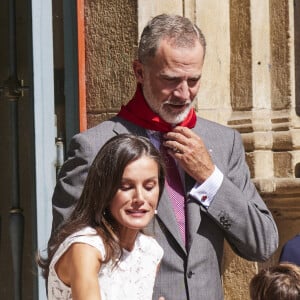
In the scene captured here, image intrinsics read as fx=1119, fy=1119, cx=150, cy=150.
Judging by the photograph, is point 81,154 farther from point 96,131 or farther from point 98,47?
point 98,47

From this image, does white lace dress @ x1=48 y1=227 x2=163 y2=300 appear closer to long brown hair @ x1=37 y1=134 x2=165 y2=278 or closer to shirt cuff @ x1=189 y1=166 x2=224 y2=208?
long brown hair @ x1=37 y1=134 x2=165 y2=278

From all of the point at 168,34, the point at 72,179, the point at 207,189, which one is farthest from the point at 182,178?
the point at 168,34

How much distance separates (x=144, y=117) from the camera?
11.9 ft

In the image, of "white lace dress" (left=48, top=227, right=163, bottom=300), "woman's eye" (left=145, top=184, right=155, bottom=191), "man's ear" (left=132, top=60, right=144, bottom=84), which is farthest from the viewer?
"man's ear" (left=132, top=60, right=144, bottom=84)

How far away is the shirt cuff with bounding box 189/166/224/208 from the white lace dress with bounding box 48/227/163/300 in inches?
15.6

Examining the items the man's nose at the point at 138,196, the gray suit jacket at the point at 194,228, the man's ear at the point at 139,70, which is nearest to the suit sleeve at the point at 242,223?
the gray suit jacket at the point at 194,228

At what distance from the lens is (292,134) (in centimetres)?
549

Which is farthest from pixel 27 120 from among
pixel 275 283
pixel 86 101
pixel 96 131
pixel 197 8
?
pixel 275 283

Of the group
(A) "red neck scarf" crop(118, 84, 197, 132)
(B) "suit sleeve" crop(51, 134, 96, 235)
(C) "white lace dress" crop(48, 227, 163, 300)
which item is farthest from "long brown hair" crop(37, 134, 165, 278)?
(A) "red neck scarf" crop(118, 84, 197, 132)

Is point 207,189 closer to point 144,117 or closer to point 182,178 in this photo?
A: point 182,178

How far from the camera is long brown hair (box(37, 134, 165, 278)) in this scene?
3107 mm

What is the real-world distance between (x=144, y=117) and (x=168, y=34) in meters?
0.28

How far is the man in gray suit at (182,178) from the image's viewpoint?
11.7 ft

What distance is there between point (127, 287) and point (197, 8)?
244 cm
